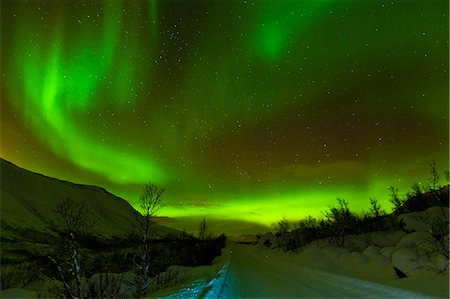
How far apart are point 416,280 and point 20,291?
27.9m

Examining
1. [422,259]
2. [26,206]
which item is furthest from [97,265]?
[26,206]

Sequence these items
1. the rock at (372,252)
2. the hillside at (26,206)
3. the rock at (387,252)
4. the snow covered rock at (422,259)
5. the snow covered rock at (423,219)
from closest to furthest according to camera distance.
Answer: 1. the snow covered rock at (422,259)
2. the rock at (387,252)
3. the rock at (372,252)
4. the snow covered rock at (423,219)
5. the hillside at (26,206)

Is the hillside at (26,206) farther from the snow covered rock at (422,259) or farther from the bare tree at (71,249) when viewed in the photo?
the snow covered rock at (422,259)

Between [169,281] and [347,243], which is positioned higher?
[347,243]

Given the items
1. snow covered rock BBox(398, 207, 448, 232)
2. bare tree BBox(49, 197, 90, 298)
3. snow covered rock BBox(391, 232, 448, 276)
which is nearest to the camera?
bare tree BBox(49, 197, 90, 298)

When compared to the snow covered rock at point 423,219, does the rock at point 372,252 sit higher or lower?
lower

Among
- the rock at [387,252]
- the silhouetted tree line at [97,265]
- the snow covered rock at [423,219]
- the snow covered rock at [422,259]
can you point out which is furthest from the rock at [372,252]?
the silhouetted tree line at [97,265]

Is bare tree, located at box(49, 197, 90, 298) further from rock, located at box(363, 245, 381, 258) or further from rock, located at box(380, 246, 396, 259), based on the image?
rock, located at box(363, 245, 381, 258)

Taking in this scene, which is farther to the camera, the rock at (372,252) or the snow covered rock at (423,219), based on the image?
the snow covered rock at (423,219)

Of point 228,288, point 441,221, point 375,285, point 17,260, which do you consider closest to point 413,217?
point 441,221

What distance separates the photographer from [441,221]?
101ft

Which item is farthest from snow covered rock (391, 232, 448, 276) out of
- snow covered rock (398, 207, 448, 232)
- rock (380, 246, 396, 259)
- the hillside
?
the hillside

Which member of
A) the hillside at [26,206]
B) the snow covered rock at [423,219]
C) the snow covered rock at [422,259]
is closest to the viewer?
the snow covered rock at [422,259]

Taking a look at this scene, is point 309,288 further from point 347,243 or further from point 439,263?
point 347,243
